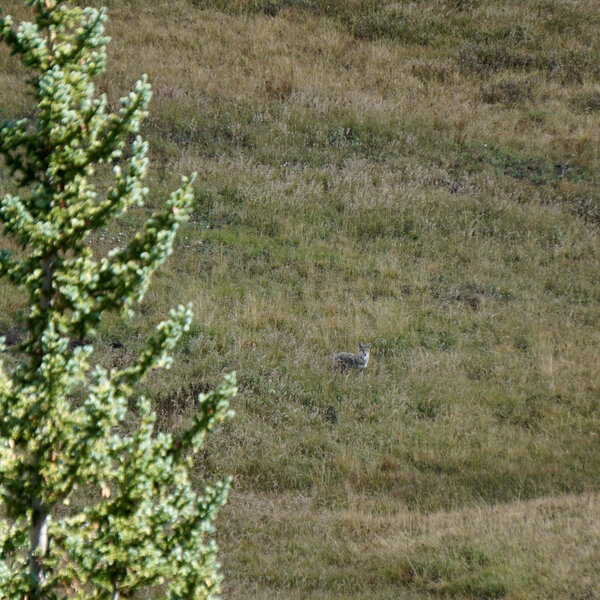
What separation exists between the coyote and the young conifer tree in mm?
8357

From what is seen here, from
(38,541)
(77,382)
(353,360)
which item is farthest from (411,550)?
(77,382)

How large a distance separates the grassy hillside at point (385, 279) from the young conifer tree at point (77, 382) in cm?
371

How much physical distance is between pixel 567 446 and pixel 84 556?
30.0 feet

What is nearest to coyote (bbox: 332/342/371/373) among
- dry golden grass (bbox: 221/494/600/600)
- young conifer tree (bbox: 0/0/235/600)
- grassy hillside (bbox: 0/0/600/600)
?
grassy hillside (bbox: 0/0/600/600)

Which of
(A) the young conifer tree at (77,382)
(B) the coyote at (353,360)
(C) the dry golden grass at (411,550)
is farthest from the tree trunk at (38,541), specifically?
(B) the coyote at (353,360)

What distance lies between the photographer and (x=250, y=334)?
46.5 feet

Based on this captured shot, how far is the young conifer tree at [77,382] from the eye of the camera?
15.3ft

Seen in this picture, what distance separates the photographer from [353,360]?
43.6 feet

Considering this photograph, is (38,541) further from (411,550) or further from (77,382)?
(411,550)

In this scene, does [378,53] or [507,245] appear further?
[378,53]

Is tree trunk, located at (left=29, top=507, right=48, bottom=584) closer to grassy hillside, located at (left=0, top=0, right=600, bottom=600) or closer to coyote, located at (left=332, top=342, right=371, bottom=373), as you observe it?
grassy hillside, located at (left=0, top=0, right=600, bottom=600)

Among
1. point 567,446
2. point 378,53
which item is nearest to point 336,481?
point 567,446

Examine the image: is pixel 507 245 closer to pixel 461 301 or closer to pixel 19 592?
pixel 461 301

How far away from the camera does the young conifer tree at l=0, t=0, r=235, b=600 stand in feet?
15.3
